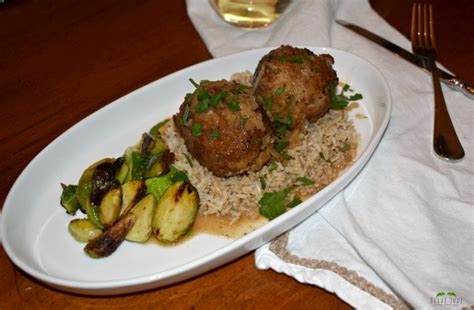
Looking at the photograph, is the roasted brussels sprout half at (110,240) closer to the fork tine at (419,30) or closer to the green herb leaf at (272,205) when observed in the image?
the green herb leaf at (272,205)

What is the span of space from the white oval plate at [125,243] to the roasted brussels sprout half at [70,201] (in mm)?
62

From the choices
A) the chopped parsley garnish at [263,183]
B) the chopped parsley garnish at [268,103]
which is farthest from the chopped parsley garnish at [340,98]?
the chopped parsley garnish at [263,183]

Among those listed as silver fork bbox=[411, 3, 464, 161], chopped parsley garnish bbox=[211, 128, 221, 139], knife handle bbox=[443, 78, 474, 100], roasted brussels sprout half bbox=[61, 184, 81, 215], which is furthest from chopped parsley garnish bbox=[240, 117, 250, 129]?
knife handle bbox=[443, 78, 474, 100]

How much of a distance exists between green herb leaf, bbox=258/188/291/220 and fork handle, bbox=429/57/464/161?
896 mm

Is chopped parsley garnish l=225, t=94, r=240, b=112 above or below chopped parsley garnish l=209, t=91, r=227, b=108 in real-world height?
below

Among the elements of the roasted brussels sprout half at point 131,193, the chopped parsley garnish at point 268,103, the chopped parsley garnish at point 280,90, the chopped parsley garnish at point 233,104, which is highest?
the chopped parsley garnish at point 233,104

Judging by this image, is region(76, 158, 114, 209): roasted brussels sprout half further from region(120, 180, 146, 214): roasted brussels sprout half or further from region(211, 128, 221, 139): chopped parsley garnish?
region(211, 128, 221, 139): chopped parsley garnish

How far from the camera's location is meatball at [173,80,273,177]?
7.78 ft

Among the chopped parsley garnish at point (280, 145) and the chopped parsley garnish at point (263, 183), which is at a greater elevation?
the chopped parsley garnish at point (280, 145)

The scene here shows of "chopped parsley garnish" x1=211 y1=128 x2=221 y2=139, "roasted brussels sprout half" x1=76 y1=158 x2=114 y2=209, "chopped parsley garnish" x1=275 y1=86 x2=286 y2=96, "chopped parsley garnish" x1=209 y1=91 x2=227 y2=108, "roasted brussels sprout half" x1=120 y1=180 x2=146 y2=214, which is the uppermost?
"chopped parsley garnish" x1=209 y1=91 x2=227 y2=108

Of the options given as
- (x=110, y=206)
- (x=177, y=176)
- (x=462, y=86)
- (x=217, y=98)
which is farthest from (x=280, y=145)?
(x=462, y=86)

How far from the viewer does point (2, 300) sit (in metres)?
2.28

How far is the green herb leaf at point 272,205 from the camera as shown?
2.36 m

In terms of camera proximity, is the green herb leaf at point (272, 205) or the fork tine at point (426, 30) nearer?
the green herb leaf at point (272, 205)
